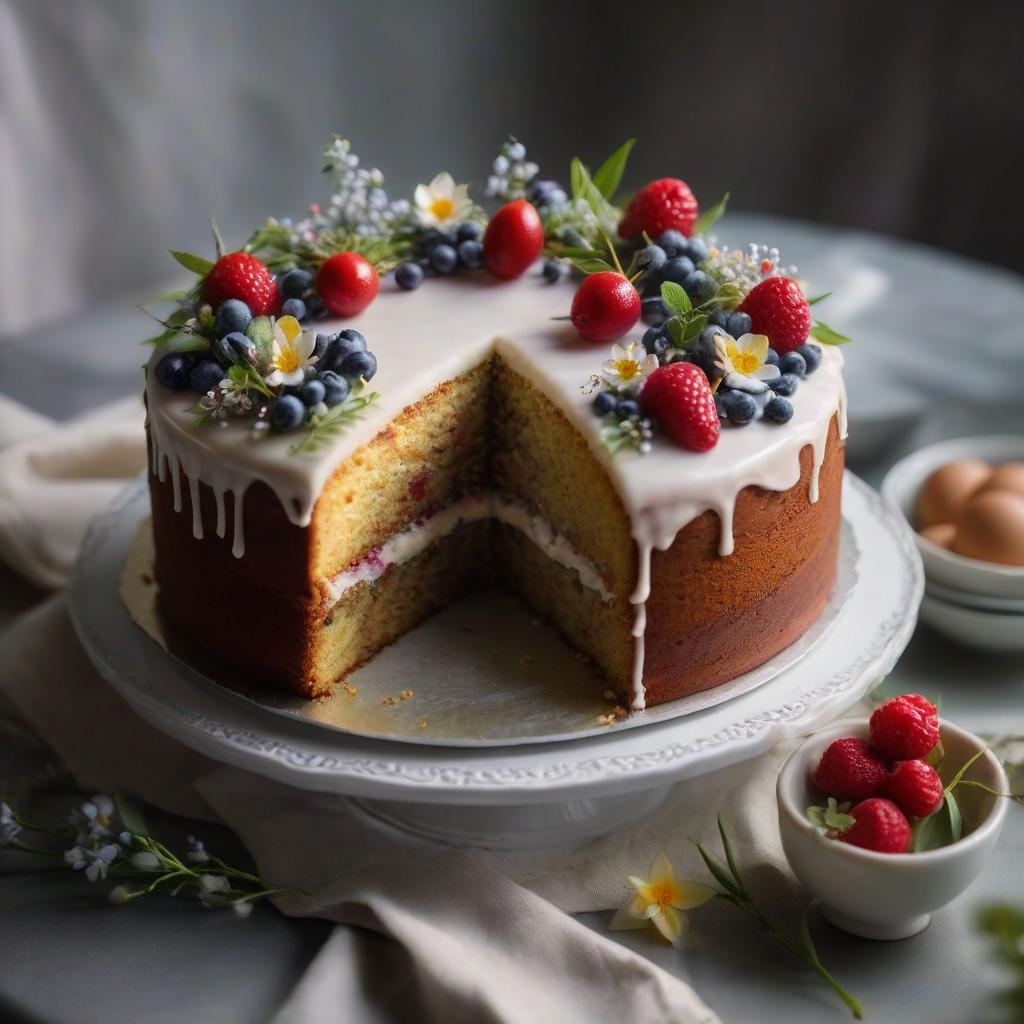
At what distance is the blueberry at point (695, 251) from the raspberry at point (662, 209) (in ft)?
0.37

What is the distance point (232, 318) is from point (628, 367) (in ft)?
2.78

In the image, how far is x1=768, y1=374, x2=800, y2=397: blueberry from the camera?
2.72 metres

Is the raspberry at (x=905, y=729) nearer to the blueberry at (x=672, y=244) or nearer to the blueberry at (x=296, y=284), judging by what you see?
the blueberry at (x=672, y=244)

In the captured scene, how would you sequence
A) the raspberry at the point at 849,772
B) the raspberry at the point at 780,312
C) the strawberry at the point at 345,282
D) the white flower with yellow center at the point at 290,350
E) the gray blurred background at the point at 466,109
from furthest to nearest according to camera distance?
1. the gray blurred background at the point at 466,109
2. the strawberry at the point at 345,282
3. the raspberry at the point at 780,312
4. the white flower with yellow center at the point at 290,350
5. the raspberry at the point at 849,772

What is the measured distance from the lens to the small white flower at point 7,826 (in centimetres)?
270

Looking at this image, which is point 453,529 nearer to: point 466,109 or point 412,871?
point 412,871

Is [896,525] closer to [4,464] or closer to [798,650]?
[798,650]

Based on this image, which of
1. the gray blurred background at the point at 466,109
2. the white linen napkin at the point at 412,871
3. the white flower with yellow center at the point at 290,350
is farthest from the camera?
the gray blurred background at the point at 466,109

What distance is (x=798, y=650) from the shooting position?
9.36 ft

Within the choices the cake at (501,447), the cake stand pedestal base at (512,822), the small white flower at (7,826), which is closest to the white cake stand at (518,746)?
the cake stand pedestal base at (512,822)

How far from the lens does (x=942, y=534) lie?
3.39 meters

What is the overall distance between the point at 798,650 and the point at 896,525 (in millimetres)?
609

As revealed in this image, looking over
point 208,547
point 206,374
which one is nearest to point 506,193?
point 206,374

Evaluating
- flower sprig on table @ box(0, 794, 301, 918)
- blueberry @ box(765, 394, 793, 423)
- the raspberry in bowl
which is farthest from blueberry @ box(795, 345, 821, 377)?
flower sprig on table @ box(0, 794, 301, 918)
